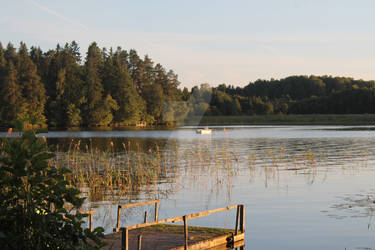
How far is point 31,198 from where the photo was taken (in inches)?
257

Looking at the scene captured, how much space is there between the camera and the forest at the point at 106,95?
3866 inches

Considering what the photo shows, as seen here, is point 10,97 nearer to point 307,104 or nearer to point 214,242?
point 307,104

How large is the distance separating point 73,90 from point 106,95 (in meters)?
10.1

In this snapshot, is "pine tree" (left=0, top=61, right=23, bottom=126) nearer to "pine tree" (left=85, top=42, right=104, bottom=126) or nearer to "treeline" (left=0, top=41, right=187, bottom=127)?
"treeline" (left=0, top=41, right=187, bottom=127)

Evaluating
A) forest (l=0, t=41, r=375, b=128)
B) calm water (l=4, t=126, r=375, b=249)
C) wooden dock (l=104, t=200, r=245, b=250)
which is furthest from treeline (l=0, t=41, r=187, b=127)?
wooden dock (l=104, t=200, r=245, b=250)

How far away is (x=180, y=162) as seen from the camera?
108 ft

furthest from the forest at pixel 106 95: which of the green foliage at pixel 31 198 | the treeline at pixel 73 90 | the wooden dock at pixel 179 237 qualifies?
the green foliage at pixel 31 198

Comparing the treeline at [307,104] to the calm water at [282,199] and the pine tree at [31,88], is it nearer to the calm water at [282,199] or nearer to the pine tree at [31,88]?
the pine tree at [31,88]

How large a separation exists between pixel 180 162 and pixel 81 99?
75899 millimetres

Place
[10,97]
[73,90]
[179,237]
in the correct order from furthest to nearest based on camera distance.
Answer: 1. [73,90]
2. [10,97]
3. [179,237]

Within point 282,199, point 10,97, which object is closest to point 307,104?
point 10,97

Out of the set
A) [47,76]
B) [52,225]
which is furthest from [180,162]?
[47,76]

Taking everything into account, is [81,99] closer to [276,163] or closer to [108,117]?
[108,117]

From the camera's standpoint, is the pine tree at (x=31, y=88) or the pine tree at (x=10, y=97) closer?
the pine tree at (x=10, y=97)
